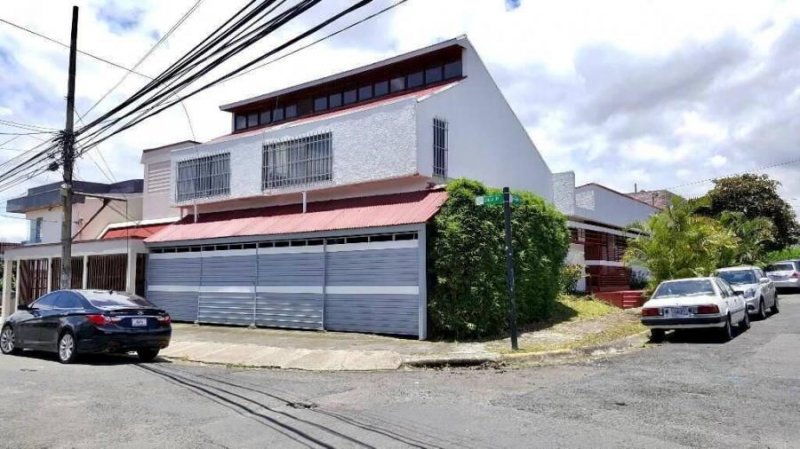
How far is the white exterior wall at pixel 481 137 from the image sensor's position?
16.9 metres

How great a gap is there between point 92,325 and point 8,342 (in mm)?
3728

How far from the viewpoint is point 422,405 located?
7719 millimetres

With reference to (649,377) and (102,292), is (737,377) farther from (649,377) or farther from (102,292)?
(102,292)

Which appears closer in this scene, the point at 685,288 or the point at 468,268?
the point at 468,268

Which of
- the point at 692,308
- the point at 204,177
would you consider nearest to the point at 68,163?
the point at 204,177

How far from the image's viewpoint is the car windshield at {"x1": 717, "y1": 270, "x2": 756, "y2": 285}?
17969mm

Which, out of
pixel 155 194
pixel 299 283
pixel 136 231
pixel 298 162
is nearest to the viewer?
pixel 299 283

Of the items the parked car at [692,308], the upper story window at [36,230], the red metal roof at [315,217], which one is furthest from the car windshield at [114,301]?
the upper story window at [36,230]

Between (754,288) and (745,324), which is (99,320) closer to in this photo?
(745,324)

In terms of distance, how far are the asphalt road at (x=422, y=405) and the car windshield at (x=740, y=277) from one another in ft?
24.2

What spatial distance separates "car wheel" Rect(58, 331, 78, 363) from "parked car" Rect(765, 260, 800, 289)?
28430 mm

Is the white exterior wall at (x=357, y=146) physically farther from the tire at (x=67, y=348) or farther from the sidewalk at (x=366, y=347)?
the tire at (x=67, y=348)

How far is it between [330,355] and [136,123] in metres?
6.56

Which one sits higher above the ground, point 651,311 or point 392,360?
point 651,311
